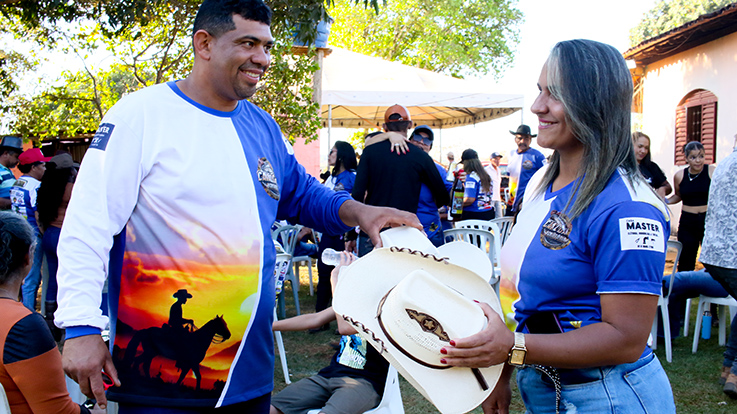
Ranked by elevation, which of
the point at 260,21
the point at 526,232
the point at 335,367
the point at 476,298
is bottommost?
the point at 335,367

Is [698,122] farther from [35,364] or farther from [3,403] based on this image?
[3,403]

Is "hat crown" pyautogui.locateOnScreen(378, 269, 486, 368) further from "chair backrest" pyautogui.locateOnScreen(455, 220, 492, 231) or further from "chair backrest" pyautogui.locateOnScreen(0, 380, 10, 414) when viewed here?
"chair backrest" pyautogui.locateOnScreen(455, 220, 492, 231)

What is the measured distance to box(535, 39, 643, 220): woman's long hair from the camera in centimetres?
154

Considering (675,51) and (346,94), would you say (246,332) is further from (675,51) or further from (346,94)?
(675,51)

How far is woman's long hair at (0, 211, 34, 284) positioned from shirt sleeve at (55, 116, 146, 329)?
881 mm

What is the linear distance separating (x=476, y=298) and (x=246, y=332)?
787mm

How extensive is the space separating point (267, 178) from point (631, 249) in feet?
3.91

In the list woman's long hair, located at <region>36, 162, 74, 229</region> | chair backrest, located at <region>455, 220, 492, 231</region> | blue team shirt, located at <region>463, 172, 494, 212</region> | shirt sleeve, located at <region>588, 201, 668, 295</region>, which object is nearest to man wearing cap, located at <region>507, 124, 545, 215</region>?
blue team shirt, located at <region>463, 172, 494, 212</region>

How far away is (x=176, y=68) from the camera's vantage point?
859 centimetres

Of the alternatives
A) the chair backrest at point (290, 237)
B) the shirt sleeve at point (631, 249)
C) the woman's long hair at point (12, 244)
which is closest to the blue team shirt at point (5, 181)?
the chair backrest at point (290, 237)

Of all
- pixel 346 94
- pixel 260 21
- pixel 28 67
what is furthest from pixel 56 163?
pixel 28 67

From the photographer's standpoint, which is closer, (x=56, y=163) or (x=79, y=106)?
(x=56, y=163)

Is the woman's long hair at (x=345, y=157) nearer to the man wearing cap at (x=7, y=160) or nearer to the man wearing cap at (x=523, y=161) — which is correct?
the man wearing cap at (x=523, y=161)

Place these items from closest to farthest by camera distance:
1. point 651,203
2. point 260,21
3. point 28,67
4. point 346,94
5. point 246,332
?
point 651,203 < point 246,332 < point 260,21 < point 346,94 < point 28,67
